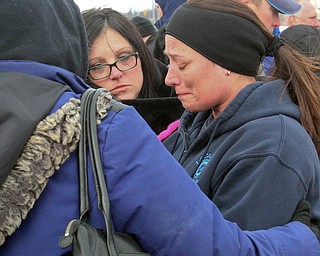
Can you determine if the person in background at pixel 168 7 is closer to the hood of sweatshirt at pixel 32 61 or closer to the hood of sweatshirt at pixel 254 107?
Answer: the hood of sweatshirt at pixel 254 107

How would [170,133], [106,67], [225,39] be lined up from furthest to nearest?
[106,67]
[170,133]
[225,39]

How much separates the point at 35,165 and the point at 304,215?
3.26 feet

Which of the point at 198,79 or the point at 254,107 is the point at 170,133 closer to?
the point at 198,79

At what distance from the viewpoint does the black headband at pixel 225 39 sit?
2117mm

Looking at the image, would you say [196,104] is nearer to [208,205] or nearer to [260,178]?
[260,178]

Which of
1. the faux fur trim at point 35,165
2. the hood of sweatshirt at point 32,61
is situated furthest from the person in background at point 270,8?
the faux fur trim at point 35,165

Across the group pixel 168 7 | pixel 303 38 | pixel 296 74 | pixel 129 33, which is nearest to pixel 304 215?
pixel 296 74

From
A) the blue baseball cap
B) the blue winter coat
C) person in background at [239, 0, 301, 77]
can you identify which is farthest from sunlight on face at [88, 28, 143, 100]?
the blue winter coat

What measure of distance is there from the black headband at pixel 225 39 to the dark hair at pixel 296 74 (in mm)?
35

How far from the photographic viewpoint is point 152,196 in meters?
1.16

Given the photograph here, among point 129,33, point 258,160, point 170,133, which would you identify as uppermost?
point 258,160

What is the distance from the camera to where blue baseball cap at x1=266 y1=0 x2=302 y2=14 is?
354cm

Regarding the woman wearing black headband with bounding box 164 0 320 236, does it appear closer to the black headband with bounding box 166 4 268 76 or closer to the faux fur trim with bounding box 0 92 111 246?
the black headband with bounding box 166 4 268 76

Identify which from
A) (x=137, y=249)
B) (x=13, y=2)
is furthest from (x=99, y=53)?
(x=137, y=249)
